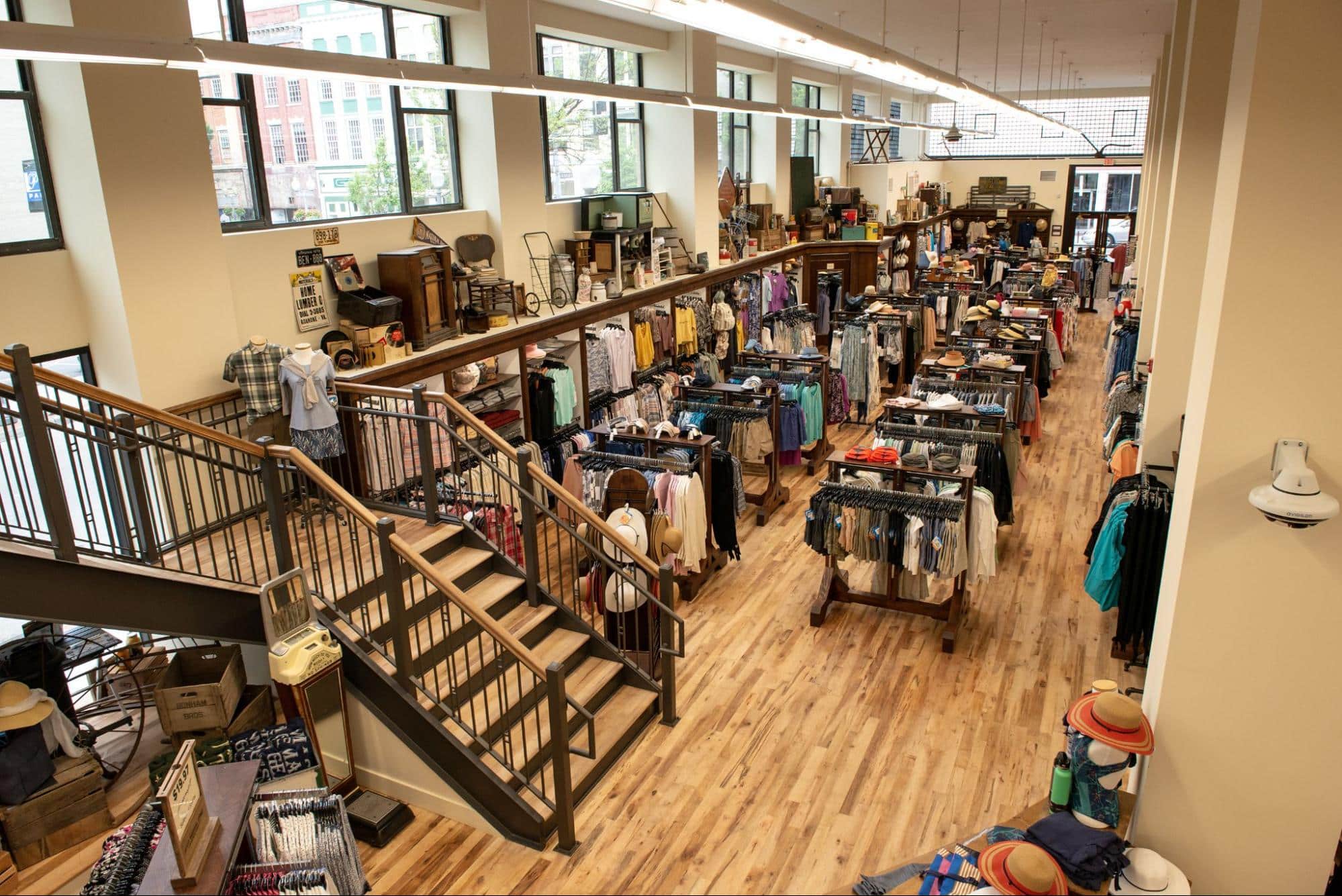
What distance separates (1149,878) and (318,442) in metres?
5.89

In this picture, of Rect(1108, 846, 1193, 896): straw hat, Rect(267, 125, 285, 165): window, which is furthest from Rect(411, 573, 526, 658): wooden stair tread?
Rect(267, 125, 285, 165): window

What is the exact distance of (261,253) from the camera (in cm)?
708

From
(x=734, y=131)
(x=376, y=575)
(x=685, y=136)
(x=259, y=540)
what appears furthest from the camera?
(x=734, y=131)

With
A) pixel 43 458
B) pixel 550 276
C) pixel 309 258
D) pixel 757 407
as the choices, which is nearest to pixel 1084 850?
pixel 43 458

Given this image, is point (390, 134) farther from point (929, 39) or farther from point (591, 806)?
point (929, 39)

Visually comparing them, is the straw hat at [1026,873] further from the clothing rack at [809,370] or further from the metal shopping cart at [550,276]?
the metal shopping cart at [550,276]

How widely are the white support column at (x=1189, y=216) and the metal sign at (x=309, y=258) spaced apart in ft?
22.5

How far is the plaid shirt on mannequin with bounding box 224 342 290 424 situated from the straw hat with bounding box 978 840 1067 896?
562 centimetres

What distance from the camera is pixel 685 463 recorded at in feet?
26.2

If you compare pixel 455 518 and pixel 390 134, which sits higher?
pixel 390 134

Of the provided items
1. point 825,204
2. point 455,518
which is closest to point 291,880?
point 455,518

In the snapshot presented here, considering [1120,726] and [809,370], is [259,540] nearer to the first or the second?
[1120,726]

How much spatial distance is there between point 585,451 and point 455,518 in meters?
1.69


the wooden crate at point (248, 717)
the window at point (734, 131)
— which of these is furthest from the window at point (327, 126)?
the window at point (734, 131)
